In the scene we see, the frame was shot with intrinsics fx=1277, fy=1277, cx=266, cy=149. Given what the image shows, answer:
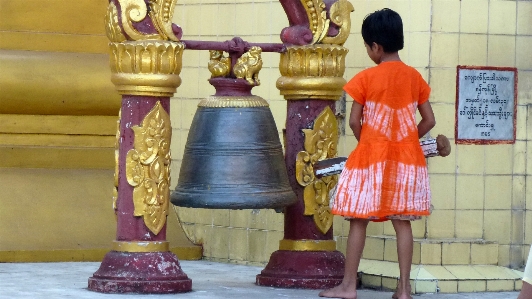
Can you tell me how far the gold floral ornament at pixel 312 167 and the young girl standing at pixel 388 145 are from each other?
64cm

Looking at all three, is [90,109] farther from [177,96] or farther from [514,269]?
[514,269]

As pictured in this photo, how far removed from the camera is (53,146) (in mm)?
7973

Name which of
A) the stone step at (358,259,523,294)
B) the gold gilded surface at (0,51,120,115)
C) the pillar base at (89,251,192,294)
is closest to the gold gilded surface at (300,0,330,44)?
the stone step at (358,259,523,294)

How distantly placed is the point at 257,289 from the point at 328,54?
125cm

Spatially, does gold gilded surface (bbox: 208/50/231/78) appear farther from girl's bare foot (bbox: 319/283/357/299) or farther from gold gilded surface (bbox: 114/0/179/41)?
girl's bare foot (bbox: 319/283/357/299)

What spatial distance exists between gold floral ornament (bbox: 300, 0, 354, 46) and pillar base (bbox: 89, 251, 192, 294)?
138 cm

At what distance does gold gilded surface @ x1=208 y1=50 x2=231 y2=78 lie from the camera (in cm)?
627

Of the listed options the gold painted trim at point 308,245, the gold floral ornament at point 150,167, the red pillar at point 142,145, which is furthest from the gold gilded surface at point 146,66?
the gold painted trim at point 308,245

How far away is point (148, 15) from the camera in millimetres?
6094

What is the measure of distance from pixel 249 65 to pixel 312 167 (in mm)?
706

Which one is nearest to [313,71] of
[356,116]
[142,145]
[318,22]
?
[318,22]

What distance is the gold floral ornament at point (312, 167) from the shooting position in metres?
6.61

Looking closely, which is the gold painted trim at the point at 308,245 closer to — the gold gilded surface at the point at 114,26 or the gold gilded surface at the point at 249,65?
the gold gilded surface at the point at 249,65

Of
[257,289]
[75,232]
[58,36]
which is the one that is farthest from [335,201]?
[58,36]
